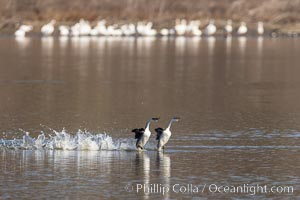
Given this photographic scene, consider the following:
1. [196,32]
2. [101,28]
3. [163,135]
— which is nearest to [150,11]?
[101,28]

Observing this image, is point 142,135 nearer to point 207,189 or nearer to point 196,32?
point 207,189

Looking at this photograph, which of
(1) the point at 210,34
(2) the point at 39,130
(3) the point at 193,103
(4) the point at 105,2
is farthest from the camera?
(4) the point at 105,2

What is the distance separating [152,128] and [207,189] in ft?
24.1

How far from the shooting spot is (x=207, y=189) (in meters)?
16.0

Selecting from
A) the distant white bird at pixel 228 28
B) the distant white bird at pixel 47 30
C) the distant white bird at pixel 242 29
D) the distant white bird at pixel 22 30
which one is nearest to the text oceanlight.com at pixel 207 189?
the distant white bird at pixel 22 30

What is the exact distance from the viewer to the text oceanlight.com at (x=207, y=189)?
15828 mm

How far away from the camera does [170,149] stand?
19719 mm

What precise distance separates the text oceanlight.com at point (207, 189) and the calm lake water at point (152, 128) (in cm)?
3

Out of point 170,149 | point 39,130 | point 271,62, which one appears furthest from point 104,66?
point 170,149

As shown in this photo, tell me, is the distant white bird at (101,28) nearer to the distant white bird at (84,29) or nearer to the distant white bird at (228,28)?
the distant white bird at (84,29)

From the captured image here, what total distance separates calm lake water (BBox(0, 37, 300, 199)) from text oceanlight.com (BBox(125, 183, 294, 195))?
30mm

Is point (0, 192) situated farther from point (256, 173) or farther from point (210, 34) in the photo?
point (210, 34)

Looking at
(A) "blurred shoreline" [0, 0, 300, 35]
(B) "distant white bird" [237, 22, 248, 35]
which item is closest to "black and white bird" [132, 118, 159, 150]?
(B) "distant white bird" [237, 22, 248, 35]

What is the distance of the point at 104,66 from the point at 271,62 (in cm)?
785
